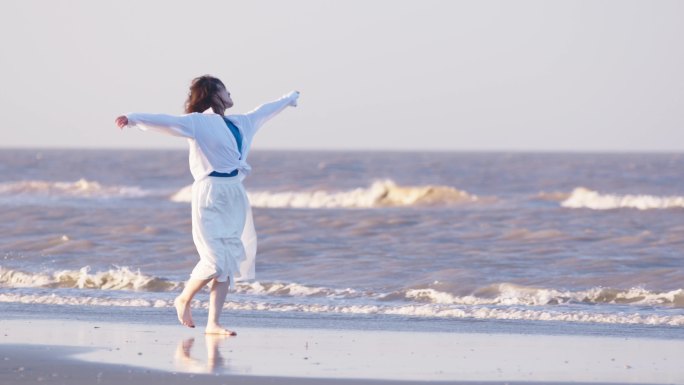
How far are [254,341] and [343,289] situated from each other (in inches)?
162

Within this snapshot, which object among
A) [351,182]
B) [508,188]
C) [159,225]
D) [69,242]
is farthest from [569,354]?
[351,182]

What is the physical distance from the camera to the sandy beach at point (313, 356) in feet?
21.5

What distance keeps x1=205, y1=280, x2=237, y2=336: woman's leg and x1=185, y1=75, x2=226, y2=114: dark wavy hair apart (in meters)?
1.15

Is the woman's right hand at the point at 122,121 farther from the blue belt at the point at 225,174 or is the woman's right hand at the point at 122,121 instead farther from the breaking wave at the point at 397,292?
the breaking wave at the point at 397,292

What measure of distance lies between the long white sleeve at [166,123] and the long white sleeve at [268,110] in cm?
47

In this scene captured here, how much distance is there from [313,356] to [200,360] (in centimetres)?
71

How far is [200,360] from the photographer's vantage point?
7031 mm

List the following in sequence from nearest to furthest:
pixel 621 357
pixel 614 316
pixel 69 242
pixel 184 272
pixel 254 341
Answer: pixel 621 357 → pixel 254 341 → pixel 614 316 → pixel 184 272 → pixel 69 242

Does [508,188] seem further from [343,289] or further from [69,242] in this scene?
[343,289]

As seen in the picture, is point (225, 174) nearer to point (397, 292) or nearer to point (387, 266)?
point (397, 292)

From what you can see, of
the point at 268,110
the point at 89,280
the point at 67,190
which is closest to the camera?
the point at 268,110

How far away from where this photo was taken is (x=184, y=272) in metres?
13.7

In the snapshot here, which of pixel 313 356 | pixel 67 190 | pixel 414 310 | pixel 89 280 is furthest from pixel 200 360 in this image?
pixel 67 190

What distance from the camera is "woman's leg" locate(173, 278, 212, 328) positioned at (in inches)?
318
